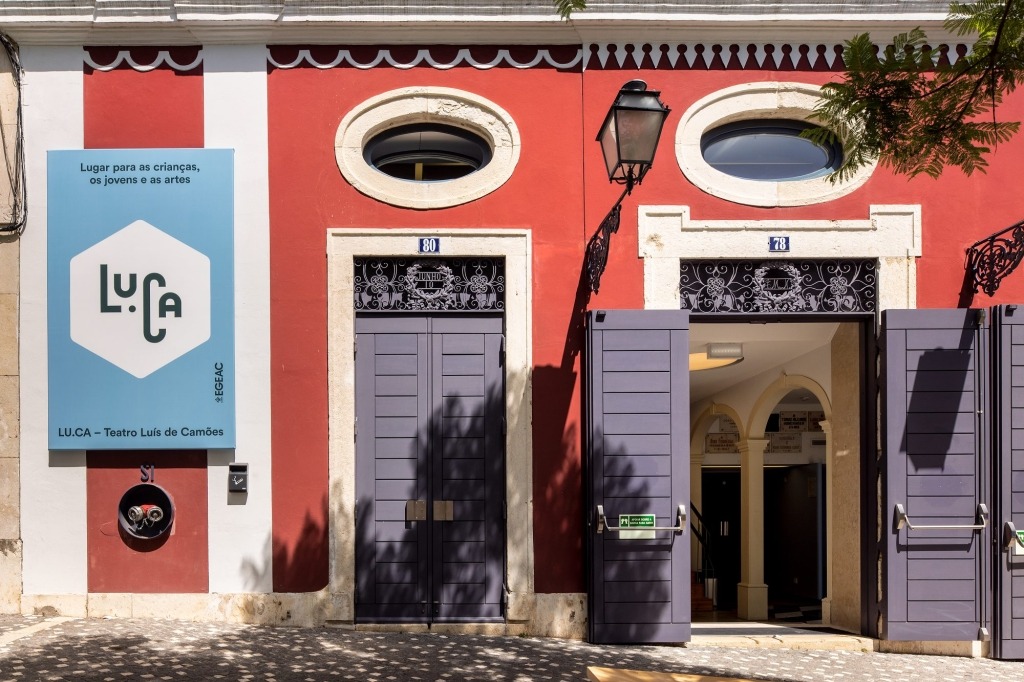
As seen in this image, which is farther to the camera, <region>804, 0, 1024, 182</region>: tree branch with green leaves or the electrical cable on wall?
the electrical cable on wall

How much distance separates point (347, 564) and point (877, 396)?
4348 mm

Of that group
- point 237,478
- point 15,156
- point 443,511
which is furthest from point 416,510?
point 15,156

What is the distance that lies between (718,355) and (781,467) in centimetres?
694

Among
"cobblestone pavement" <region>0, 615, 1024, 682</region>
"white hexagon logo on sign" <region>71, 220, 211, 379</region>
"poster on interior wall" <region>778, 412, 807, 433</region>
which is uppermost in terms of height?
"white hexagon logo on sign" <region>71, 220, 211, 379</region>

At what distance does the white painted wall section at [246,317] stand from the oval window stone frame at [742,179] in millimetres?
3361

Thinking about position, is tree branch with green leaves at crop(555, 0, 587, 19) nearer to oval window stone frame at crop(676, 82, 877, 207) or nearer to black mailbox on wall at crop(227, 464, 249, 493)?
oval window stone frame at crop(676, 82, 877, 207)

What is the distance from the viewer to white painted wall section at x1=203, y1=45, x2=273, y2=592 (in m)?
6.96

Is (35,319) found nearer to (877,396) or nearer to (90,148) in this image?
(90,148)

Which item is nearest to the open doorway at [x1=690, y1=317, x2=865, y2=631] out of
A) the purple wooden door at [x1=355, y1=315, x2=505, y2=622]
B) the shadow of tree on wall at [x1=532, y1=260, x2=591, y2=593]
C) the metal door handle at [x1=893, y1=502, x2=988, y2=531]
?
the metal door handle at [x1=893, y1=502, x2=988, y2=531]

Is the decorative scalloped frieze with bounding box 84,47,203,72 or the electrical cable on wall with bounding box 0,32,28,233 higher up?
the decorative scalloped frieze with bounding box 84,47,203,72

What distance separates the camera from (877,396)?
7.20 metres

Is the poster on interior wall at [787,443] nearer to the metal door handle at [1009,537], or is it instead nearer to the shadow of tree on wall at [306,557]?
the metal door handle at [1009,537]

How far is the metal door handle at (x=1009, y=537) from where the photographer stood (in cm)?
685

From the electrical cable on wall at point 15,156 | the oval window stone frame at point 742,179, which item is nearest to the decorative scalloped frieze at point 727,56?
the oval window stone frame at point 742,179
